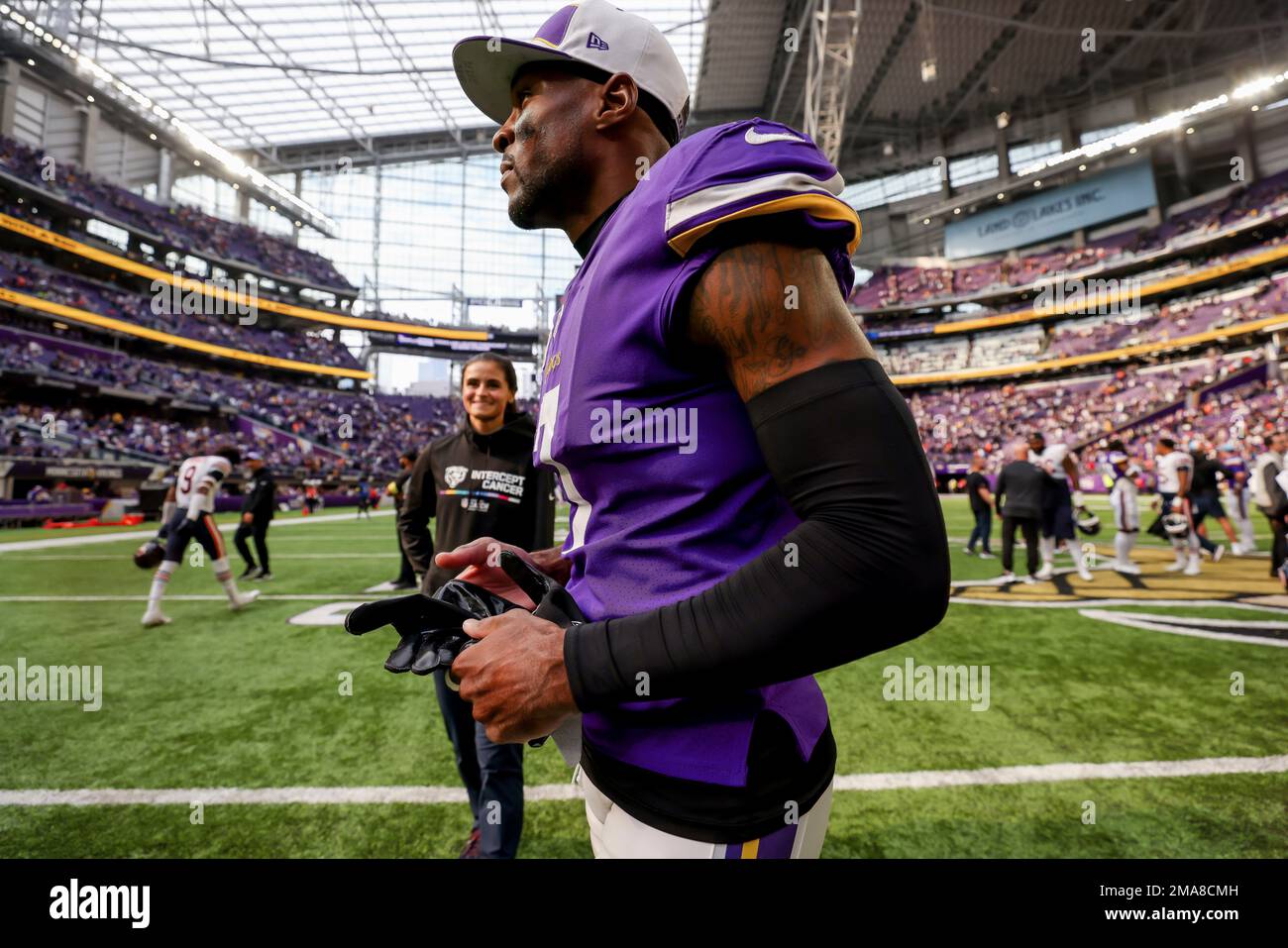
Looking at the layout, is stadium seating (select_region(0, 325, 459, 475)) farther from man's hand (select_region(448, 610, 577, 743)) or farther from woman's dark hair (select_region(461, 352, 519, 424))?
man's hand (select_region(448, 610, 577, 743))

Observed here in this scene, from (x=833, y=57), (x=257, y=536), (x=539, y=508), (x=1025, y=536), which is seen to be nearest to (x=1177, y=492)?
(x=1025, y=536)

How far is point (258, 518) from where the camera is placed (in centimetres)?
811

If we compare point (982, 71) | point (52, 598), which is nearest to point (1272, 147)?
point (982, 71)

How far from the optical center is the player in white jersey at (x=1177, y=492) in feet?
24.1

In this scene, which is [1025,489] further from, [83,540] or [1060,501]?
[83,540]

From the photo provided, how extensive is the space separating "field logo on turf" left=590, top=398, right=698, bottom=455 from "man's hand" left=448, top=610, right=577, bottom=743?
29 cm

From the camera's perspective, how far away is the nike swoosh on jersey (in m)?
0.78

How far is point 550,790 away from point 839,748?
158 centimetres

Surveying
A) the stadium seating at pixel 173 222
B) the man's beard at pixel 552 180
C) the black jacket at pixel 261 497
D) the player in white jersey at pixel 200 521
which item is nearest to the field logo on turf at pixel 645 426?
the man's beard at pixel 552 180

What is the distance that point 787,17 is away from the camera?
28375 mm

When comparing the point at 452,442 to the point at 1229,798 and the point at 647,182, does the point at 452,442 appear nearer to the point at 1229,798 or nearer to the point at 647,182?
the point at 647,182

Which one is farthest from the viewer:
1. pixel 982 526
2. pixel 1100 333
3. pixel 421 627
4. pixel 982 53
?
pixel 1100 333
